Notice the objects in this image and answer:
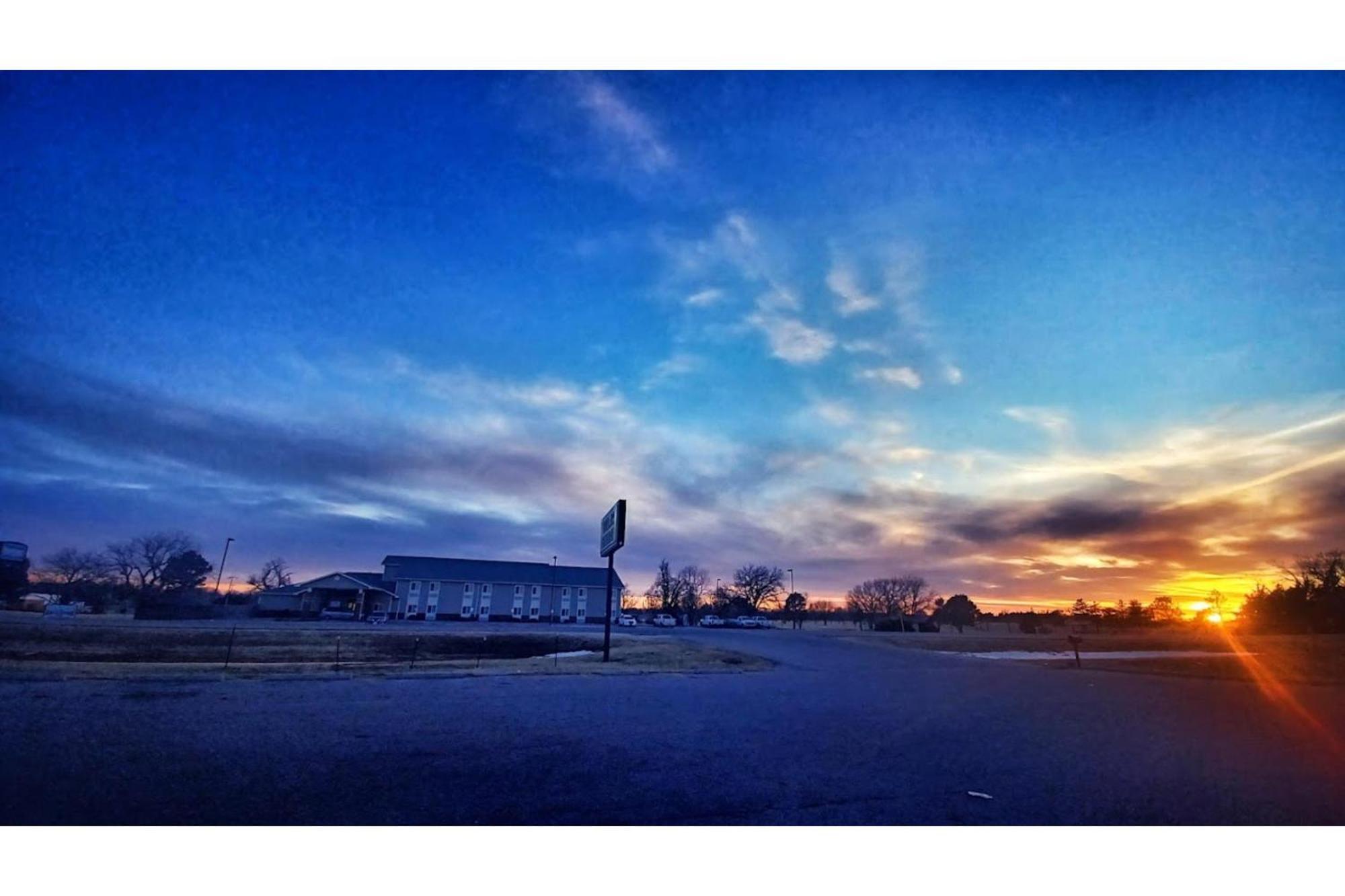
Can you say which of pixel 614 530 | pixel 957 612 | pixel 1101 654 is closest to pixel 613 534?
pixel 614 530

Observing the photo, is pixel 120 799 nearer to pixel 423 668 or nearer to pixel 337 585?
pixel 423 668

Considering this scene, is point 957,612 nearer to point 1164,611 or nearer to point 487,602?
point 1164,611

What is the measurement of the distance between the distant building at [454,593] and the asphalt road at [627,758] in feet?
208

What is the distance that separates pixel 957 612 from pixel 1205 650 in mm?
71317

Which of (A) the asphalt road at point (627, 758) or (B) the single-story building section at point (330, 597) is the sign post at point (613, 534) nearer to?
(A) the asphalt road at point (627, 758)

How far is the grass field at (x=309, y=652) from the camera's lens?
709 inches

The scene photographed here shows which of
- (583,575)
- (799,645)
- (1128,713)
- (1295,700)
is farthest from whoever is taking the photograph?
(583,575)

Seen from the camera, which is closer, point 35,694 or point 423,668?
point 35,694

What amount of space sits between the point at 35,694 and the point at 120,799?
8.65m

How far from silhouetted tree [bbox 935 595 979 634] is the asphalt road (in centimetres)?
8607

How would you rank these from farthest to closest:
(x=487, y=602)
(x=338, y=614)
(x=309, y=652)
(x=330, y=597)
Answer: (x=487, y=602) → (x=330, y=597) → (x=338, y=614) → (x=309, y=652)

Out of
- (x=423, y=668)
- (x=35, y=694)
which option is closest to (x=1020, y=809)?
(x=35, y=694)

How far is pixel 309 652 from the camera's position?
87.8ft

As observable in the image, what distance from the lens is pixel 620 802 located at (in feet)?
19.4
